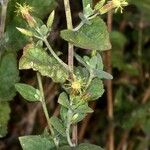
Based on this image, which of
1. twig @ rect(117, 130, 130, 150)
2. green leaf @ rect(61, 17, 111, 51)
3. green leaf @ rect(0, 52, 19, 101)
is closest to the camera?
green leaf @ rect(61, 17, 111, 51)

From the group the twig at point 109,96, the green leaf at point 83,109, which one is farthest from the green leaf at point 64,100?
the twig at point 109,96

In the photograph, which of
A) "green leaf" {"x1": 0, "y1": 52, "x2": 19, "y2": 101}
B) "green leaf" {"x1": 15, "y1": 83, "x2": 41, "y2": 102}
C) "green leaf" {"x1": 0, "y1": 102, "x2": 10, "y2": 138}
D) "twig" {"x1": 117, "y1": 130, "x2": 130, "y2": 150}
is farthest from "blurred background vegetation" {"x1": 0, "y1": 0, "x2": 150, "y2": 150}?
"green leaf" {"x1": 15, "y1": 83, "x2": 41, "y2": 102}

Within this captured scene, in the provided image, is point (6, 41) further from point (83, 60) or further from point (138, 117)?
point (138, 117)

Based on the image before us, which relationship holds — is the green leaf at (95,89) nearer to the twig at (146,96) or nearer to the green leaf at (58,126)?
the green leaf at (58,126)

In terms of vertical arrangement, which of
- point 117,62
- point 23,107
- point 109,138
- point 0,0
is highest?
point 0,0

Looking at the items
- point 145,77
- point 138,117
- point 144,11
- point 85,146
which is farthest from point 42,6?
point 145,77

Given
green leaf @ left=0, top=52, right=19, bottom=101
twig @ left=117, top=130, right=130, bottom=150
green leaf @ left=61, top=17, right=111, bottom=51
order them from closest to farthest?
green leaf @ left=61, top=17, right=111, bottom=51, green leaf @ left=0, top=52, right=19, bottom=101, twig @ left=117, top=130, right=130, bottom=150

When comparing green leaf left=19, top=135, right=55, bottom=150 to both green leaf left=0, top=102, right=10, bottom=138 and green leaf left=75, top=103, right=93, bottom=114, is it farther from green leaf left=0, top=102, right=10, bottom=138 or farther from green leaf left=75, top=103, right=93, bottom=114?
green leaf left=0, top=102, right=10, bottom=138
